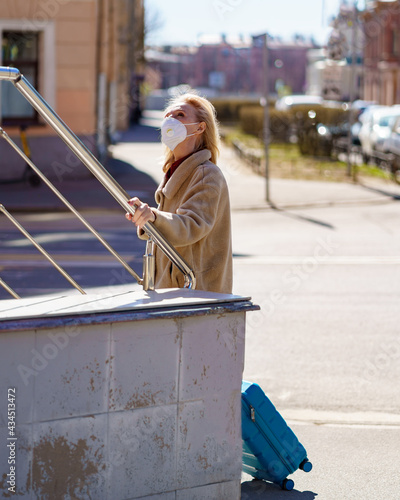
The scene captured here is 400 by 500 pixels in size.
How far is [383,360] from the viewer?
699 centimetres

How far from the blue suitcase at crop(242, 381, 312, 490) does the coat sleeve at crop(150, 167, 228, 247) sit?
31.7 inches

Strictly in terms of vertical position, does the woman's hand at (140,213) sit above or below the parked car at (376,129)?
above

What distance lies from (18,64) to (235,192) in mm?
6019

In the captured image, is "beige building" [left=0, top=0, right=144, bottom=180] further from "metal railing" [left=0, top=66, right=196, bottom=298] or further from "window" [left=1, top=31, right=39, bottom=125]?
"metal railing" [left=0, top=66, right=196, bottom=298]

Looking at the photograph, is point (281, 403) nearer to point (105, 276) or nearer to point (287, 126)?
point (105, 276)

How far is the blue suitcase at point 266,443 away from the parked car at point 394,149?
1988cm

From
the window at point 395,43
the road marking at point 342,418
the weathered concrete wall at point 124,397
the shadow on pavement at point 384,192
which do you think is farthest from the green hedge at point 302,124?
the window at point 395,43

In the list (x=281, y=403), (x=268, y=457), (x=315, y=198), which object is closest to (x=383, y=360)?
(x=281, y=403)

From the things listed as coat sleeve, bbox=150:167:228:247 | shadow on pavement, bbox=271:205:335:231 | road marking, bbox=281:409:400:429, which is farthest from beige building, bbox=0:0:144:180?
coat sleeve, bbox=150:167:228:247

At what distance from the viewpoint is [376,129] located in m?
29.4

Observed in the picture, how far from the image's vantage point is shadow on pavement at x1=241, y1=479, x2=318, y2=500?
428 cm

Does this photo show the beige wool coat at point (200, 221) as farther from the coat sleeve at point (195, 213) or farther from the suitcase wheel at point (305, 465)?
the suitcase wheel at point (305, 465)

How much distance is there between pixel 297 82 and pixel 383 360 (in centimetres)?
14419

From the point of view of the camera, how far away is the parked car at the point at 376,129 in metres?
28.2
